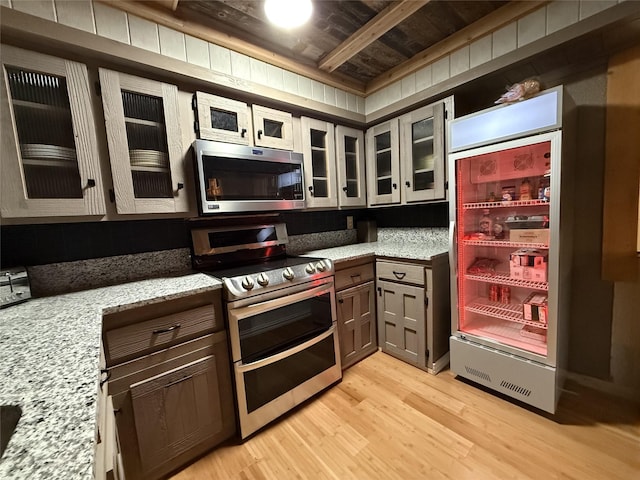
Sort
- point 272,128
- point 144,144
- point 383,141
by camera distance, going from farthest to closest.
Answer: point 383,141, point 272,128, point 144,144

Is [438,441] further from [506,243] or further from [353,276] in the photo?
[506,243]

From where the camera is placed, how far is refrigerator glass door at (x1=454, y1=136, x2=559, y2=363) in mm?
1636

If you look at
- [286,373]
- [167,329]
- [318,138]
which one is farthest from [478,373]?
[318,138]

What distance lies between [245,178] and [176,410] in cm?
139

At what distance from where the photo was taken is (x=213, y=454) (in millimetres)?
1467

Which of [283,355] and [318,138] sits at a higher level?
[318,138]

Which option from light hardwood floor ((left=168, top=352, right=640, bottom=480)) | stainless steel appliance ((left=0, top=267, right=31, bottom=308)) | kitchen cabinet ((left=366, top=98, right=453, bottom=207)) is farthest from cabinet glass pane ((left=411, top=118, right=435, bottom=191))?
stainless steel appliance ((left=0, top=267, right=31, bottom=308))

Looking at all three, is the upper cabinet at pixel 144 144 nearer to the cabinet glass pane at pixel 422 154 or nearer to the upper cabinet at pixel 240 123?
the upper cabinet at pixel 240 123

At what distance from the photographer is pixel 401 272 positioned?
2098 millimetres

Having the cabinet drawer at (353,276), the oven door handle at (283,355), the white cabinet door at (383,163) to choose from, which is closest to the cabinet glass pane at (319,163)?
the white cabinet door at (383,163)

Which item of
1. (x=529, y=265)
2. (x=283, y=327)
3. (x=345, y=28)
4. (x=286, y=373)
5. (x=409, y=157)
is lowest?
(x=286, y=373)

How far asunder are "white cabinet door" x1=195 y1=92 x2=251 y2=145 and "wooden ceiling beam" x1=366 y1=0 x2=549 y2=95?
4.28 ft

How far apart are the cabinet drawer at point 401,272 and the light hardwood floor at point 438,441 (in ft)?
2.56

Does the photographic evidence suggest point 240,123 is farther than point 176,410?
Yes
